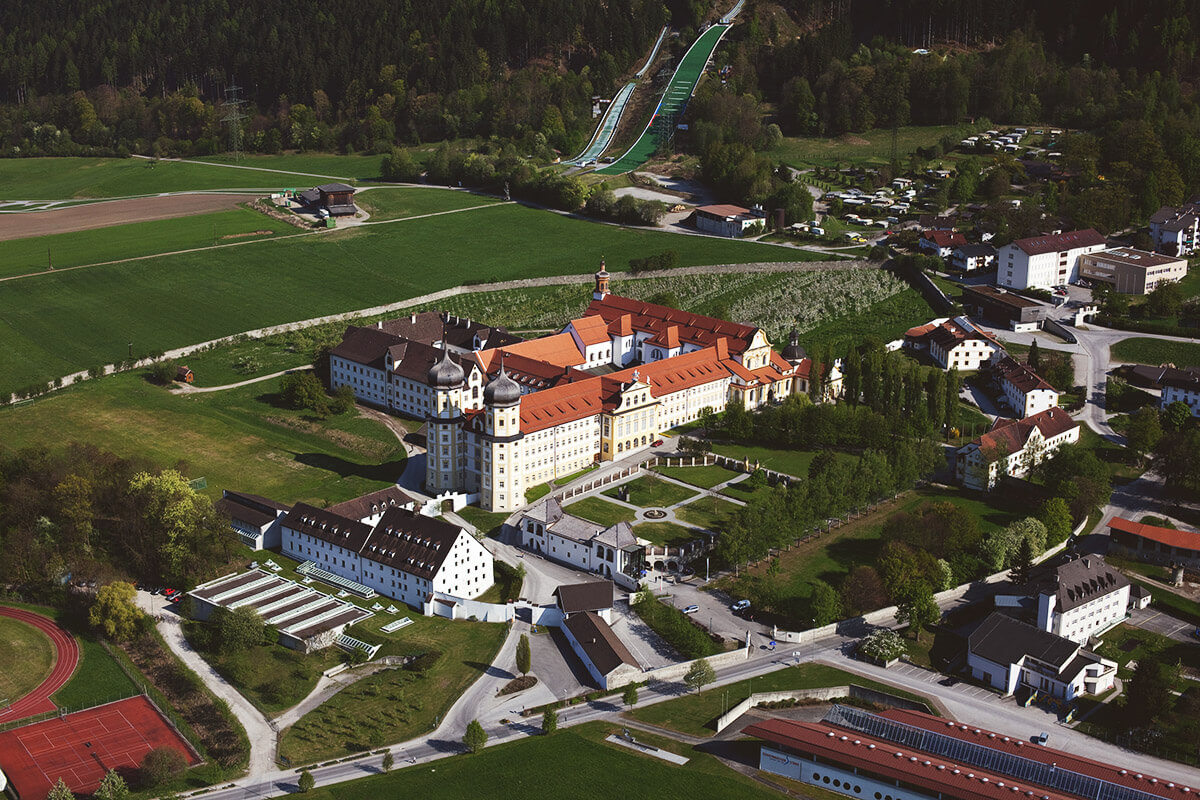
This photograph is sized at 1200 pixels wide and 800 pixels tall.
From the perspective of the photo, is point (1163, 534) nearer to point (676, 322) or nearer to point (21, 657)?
point (676, 322)

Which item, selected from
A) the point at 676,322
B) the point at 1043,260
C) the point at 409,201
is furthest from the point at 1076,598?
the point at 409,201

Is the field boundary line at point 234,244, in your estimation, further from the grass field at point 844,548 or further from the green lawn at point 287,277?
the grass field at point 844,548

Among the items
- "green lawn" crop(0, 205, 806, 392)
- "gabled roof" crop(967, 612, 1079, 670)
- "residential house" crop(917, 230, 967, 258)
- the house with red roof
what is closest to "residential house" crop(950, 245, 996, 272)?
"residential house" crop(917, 230, 967, 258)

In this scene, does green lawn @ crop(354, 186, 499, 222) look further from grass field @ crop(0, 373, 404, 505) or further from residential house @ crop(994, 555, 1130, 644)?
residential house @ crop(994, 555, 1130, 644)

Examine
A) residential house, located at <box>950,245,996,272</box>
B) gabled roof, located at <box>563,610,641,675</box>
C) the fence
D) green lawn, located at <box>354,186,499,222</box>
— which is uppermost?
green lawn, located at <box>354,186,499,222</box>

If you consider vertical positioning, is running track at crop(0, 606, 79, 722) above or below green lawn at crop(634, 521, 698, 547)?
below

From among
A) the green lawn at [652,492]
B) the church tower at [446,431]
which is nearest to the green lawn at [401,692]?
the church tower at [446,431]

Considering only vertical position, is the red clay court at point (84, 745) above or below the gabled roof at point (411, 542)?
below

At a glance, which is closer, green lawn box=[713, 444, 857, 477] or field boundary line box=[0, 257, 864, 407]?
green lawn box=[713, 444, 857, 477]
